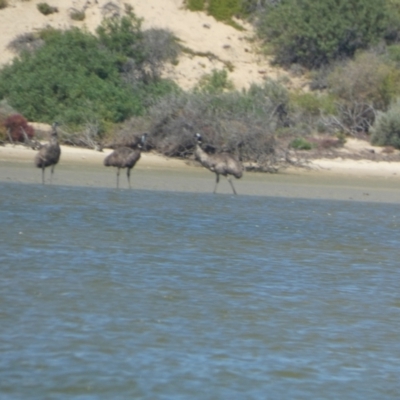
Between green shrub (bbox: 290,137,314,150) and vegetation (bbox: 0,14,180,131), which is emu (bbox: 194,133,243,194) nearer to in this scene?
vegetation (bbox: 0,14,180,131)

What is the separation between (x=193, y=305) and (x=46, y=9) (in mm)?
36149

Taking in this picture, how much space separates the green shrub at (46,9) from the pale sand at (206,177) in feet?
67.5

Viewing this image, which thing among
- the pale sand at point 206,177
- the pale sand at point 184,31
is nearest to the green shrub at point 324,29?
the pale sand at point 184,31

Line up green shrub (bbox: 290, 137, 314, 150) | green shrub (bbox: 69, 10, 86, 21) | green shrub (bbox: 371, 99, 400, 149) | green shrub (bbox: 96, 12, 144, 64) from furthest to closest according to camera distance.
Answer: green shrub (bbox: 69, 10, 86, 21) → green shrub (bbox: 96, 12, 144, 64) → green shrub (bbox: 371, 99, 400, 149) → green shrub (bbox: 290, 137, 314, 150)

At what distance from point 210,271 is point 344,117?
21700 mm

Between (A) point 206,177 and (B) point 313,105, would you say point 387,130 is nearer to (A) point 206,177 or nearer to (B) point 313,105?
(B) point 313,105

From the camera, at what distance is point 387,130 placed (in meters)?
28.0

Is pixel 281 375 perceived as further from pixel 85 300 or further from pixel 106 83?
pixel 106 83

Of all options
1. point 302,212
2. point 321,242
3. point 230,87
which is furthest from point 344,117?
point 321,242

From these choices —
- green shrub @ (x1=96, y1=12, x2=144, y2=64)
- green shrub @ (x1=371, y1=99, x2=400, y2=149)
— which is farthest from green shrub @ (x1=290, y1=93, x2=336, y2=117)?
green shrub @ (x1=96, y1=12, x2=144, y2=64)

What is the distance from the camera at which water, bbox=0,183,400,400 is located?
638 cm

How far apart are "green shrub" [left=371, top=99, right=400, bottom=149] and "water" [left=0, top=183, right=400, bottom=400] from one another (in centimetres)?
1281

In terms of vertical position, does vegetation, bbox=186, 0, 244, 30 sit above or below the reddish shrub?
above

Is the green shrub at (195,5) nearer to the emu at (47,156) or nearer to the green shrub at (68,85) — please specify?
the green shrub at (68,85)
